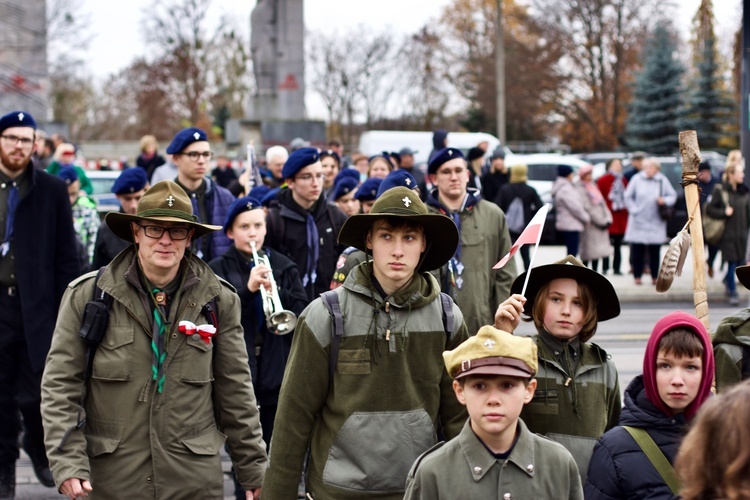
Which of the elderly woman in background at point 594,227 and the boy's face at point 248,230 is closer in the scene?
the boy's face at point 248,230

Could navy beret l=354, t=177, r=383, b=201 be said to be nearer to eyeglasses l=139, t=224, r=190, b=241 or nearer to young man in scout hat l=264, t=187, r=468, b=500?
eyeglasses l=139, t=224, r=190, b=241

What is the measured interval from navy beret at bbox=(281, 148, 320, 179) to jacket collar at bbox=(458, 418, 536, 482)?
4.63 metres

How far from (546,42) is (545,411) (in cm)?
5862

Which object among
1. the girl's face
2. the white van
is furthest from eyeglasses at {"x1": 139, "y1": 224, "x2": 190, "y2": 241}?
the white van

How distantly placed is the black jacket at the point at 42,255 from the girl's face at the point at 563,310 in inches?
A: 133

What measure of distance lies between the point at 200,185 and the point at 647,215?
10.9 m

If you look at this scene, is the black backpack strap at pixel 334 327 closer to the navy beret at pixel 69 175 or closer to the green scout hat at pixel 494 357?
the green scout hat at pixel 494 357

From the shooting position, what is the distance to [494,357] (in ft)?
13.2

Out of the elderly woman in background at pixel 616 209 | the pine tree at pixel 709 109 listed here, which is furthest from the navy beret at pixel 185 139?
the pine tree at pixel 709 109

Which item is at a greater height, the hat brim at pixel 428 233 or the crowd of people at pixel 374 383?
the hat brim at pixel 428 233

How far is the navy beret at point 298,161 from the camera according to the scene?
845 centimetres

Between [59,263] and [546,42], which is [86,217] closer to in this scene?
[59,263]

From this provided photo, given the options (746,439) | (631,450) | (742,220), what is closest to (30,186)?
(631,450)

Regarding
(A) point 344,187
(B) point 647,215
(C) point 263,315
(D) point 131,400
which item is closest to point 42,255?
(C) point 263,315
